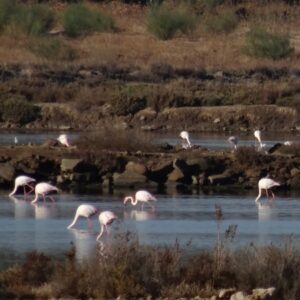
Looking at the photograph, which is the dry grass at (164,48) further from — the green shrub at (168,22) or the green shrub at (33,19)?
the green shrub at (33,19)

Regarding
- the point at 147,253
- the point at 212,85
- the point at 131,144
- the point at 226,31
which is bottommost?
the point at 147,253

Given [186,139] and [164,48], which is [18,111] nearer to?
[186,139]

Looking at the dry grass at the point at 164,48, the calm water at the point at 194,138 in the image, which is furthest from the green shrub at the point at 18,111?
the dry grass at the point at 164,48

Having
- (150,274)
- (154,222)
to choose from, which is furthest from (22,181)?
(150,274)

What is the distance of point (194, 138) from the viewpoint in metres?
48.7

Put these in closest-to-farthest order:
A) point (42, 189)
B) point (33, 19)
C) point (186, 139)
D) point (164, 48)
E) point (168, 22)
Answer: point (42, 189) < point (186, 139) < point (164, 48) < point (168, 22) < point (33, 19)

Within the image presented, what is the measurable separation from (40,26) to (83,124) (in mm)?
24995

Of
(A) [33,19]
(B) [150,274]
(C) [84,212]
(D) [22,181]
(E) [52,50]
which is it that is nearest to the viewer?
(B) [150,274]

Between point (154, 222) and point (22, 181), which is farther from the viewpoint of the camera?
point (22, 181)

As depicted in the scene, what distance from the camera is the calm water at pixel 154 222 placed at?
23.4 m

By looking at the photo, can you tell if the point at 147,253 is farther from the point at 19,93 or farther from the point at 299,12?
the point at 299,12

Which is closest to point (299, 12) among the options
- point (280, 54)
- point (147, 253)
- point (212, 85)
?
point (280, 54)

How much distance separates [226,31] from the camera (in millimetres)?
82438

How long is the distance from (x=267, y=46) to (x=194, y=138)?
83.0ft
